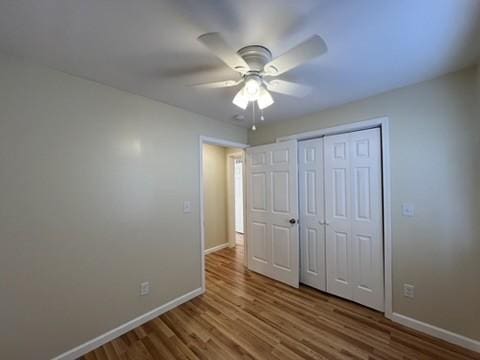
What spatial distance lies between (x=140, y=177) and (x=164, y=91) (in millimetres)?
924

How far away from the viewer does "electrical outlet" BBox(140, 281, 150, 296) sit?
2.16 meters

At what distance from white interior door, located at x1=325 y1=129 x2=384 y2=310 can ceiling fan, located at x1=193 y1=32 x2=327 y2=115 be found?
1271mm

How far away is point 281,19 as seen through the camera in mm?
1179

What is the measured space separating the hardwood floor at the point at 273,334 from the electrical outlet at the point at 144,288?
306 mm

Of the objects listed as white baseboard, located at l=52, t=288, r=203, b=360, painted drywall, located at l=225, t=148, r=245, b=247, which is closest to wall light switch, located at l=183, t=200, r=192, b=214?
white baseboard, located at l=52, t=288, r=203, b=360

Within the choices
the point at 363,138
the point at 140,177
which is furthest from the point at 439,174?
the point at 140,177

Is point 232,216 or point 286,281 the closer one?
point 286,281

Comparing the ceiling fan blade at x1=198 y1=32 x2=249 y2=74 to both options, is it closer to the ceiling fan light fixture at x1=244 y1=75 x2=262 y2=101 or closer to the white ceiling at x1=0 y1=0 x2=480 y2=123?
the ceiling fan light fixture at x1=244 y1=75 x2=262 y2=101

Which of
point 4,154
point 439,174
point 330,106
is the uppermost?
point 330,106

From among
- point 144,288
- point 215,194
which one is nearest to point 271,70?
point 144,288

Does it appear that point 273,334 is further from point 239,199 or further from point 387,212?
point 239,199

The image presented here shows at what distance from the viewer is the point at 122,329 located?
78.3 inches

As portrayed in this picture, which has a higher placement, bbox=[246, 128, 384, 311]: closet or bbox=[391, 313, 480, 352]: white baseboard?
bbox=[246, 128, 384, 311]: closet

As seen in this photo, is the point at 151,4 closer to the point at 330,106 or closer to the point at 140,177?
the point at 140,177
